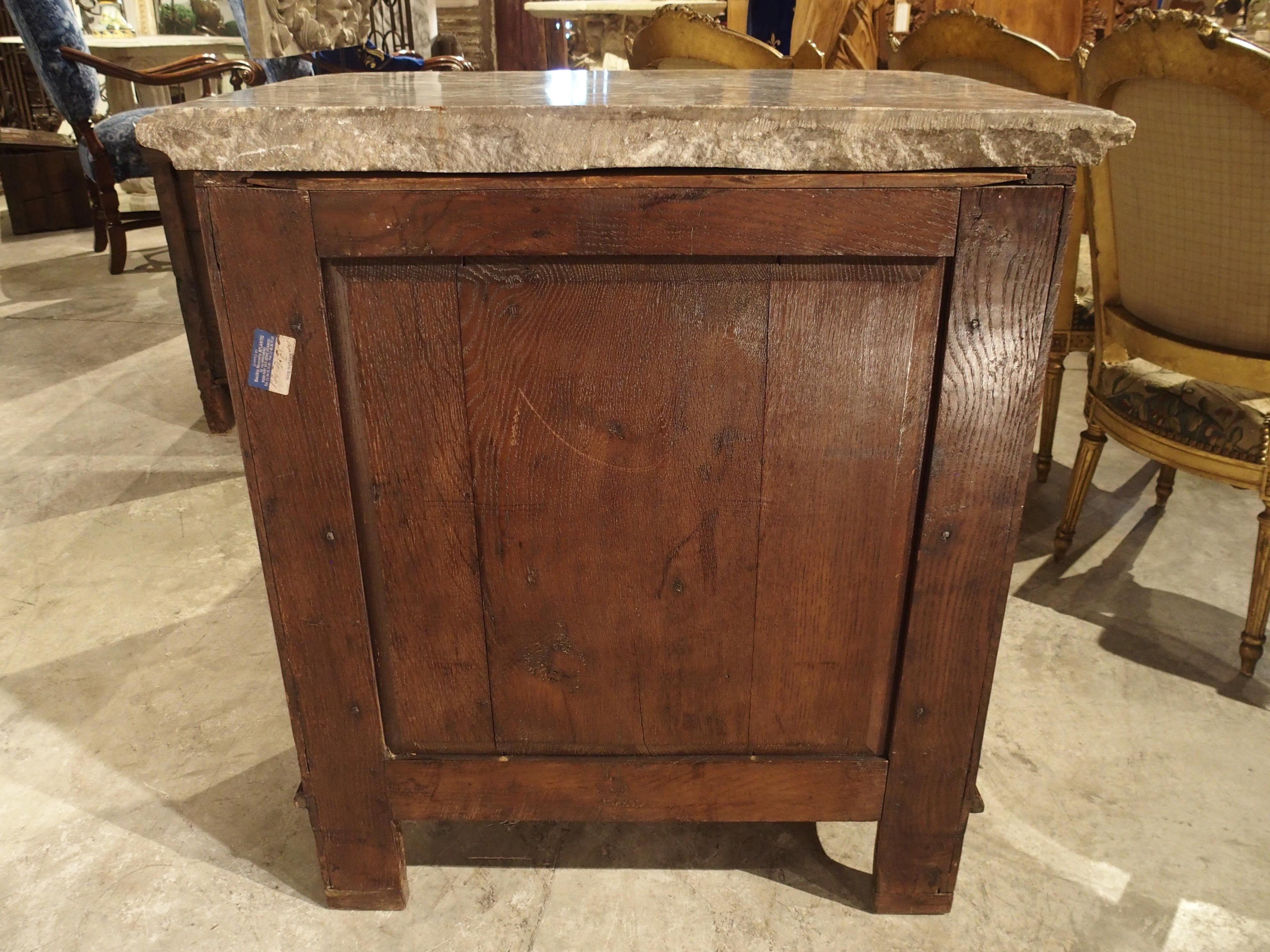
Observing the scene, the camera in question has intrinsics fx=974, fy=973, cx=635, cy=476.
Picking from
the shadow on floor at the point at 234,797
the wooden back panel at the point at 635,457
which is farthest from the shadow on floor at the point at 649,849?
the wooden back panel at the point at 635,457

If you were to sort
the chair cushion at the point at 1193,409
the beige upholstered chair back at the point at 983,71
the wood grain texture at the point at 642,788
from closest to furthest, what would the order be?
the wood grain texture at the point at 642,788
the chair cushion at the point at 1193,409
the beige upholstered chair back at the point at 983,71

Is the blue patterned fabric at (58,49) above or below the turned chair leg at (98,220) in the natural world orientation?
above

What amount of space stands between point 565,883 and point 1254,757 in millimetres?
1055

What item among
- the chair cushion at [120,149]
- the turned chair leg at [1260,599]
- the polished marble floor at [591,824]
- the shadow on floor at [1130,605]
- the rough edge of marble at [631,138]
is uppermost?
the rough edge of marble at [631,138]

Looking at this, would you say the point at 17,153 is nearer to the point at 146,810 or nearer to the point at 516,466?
the point at 146,810

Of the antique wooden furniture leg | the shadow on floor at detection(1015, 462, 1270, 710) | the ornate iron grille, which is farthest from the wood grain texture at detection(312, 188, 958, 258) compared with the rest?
the ornate iron grille

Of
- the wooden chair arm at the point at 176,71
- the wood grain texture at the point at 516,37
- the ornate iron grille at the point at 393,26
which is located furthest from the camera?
the wood grain texture at the point at 516,37

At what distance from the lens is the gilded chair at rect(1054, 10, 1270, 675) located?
54.8 inches

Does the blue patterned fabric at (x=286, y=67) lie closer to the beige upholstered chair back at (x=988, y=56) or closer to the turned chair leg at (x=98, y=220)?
the turned chair leg at (x=98, y=220)

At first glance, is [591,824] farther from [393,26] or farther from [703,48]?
[393,26]

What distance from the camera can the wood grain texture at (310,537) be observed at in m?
0.90

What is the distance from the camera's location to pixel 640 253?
0.89 meters

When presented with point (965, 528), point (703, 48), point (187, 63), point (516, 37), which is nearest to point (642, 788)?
point (965, 528)

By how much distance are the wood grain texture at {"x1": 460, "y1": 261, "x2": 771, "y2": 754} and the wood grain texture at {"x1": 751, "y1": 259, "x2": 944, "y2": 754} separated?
0.02 meters
